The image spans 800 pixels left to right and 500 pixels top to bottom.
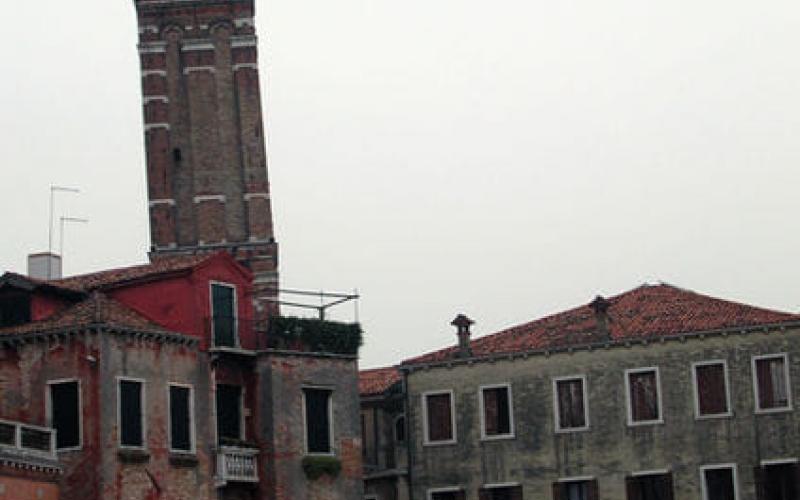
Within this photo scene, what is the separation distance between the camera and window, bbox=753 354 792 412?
186 ft

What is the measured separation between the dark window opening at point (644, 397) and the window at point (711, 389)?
3.95 feet

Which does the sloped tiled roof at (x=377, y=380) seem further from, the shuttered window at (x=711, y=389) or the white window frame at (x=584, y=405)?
the shuttered window at (x=711, y=389)

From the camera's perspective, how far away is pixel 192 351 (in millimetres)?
50719

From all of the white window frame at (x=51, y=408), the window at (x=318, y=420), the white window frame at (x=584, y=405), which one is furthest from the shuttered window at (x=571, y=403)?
the white window frame at (x=51, y=408)

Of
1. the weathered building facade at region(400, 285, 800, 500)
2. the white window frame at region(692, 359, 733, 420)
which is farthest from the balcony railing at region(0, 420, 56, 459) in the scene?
the white window frame at region(692, 359, 733, 420)

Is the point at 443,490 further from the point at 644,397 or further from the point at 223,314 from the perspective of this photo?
the point at 223,314

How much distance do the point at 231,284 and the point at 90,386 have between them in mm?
6226

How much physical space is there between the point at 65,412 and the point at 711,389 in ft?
63.8

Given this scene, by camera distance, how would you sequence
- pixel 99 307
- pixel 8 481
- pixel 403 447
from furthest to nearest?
1. pixel 403 447
2. pixel 99 307
3. pixel 8 481

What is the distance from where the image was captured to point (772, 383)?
2237 inches

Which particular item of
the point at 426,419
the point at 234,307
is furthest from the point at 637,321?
the point at 234,307

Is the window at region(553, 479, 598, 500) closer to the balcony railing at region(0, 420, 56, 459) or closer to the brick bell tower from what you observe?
the brick bell tower

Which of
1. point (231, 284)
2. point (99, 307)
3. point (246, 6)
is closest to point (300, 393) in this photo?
point (231, 284)

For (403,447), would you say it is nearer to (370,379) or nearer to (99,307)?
(370,379)
